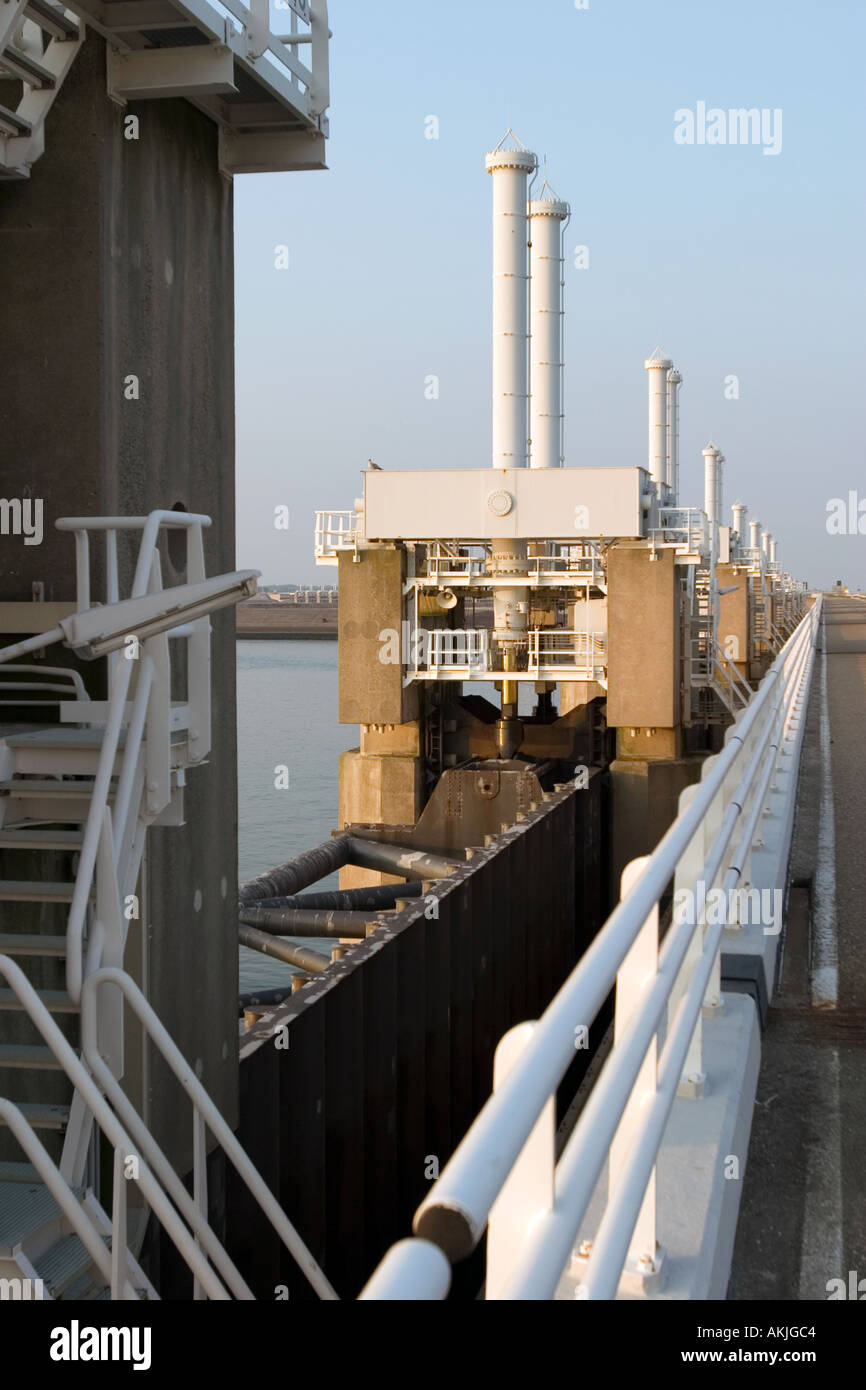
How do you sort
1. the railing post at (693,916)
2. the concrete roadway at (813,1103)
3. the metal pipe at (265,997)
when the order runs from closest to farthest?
the concrete roadway at (813,1103) → the railing post at (693,916) → the metal pipe at (265,997)

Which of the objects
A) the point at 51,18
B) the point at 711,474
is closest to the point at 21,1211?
the point at 51,18

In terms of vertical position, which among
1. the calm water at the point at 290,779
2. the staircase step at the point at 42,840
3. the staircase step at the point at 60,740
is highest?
the staircase step at the point at 60,740

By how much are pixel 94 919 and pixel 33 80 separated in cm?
354

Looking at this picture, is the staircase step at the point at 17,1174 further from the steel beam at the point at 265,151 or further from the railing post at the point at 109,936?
the steel beam at the point at 265,151

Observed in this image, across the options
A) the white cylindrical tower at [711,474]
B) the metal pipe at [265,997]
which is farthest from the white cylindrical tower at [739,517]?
the metal pipe at [265,997]

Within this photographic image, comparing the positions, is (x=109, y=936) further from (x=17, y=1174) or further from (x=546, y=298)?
(x=546, y=298)

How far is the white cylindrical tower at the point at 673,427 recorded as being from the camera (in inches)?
2643

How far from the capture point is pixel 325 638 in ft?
485

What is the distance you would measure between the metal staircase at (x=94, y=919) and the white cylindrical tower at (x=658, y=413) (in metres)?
60.5

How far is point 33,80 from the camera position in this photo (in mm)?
5926

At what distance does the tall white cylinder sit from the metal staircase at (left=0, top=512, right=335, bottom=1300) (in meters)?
32.7
